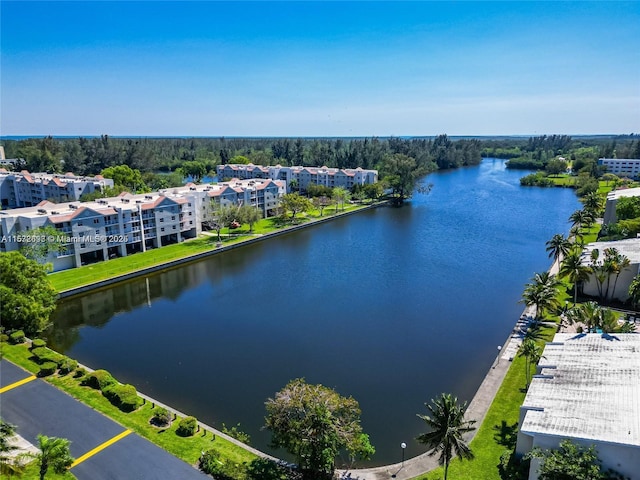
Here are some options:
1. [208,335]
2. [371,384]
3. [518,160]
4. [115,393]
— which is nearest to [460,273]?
[371,384]

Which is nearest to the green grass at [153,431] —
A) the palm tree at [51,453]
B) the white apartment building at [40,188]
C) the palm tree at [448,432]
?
the palm tree at [51,453]

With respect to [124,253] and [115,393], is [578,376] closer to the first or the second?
[115,393]

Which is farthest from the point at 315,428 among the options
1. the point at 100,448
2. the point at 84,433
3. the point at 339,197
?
the point at 339,197

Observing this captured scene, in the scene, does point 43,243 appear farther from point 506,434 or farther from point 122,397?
point 506,434

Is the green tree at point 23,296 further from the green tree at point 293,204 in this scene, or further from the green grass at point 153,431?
the green tree at point 293,204

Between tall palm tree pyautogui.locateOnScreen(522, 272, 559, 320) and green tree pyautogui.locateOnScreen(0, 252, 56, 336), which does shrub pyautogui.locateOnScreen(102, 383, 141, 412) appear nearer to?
green tree pyautogui.locateOnScreen(0, 252, 56, 336)

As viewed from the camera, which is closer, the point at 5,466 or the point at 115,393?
the point at 5,466

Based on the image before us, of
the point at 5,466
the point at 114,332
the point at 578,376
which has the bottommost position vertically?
the point at 114,332

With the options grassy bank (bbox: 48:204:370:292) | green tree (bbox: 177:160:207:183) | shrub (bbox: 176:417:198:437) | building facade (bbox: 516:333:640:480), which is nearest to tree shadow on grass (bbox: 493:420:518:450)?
building facade (bbox: 516:333:640:480)
